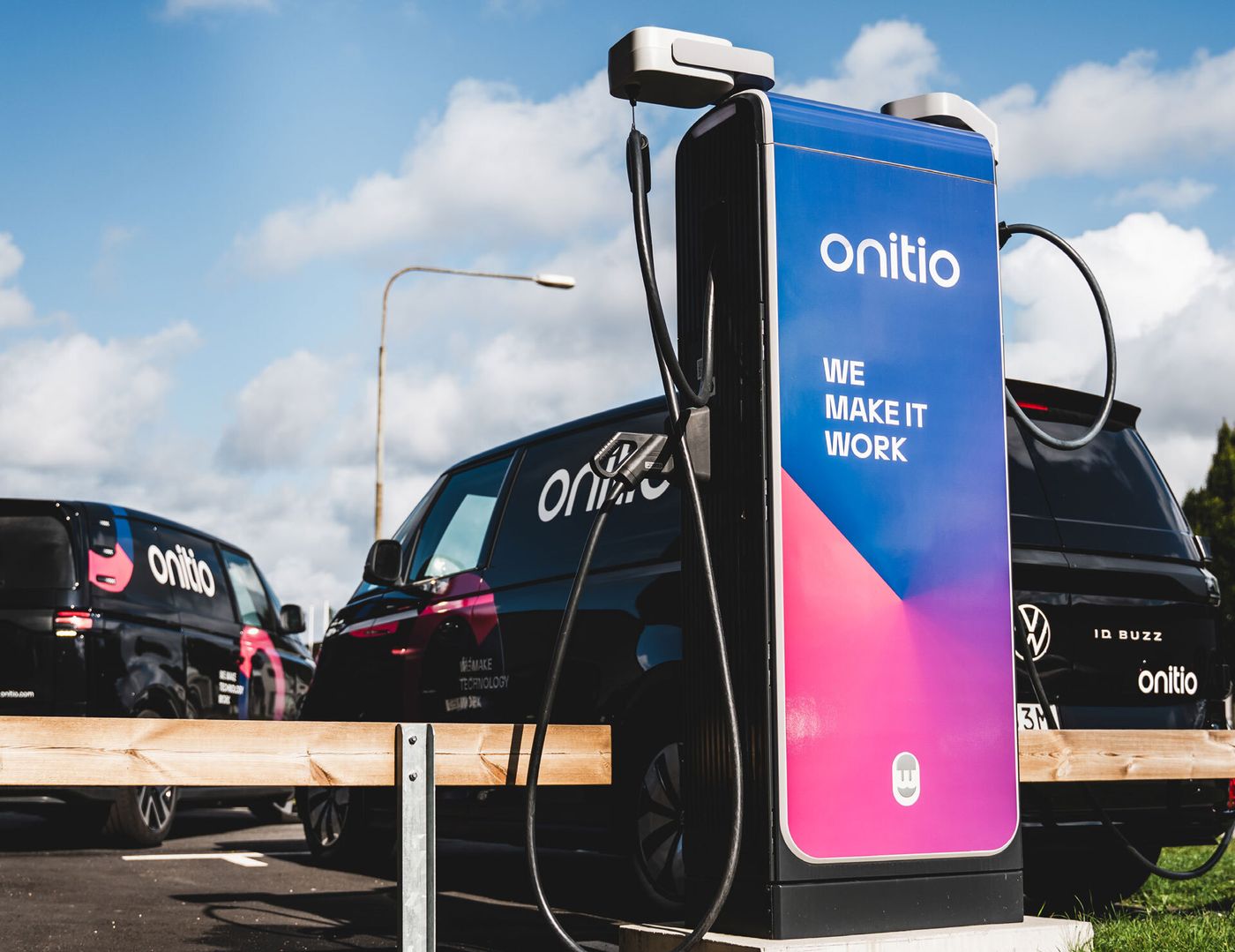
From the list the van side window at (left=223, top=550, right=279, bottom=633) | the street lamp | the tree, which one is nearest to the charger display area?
the van side window at (left=223, top=550, right=279, bottom=633)

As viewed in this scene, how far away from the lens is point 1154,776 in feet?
15.3

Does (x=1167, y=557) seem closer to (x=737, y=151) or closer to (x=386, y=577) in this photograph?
(x=737, y=151)

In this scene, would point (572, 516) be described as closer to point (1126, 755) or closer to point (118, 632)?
point (1126, 755)

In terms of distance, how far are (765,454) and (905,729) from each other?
0.81m

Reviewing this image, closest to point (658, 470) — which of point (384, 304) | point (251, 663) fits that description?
point (251, 663)

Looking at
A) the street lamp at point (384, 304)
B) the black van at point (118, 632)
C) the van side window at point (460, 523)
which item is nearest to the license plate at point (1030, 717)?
the van side window at point (460, 523)

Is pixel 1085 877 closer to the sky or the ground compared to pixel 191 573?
closer to the ground

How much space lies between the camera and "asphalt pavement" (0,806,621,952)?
5555 millimetres

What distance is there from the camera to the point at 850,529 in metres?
3.81

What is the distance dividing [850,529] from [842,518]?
0.04m

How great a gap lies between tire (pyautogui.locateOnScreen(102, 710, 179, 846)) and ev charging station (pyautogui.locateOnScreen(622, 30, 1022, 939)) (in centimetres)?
664

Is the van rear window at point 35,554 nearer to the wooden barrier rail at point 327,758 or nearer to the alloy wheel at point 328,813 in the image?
the alloy wheel at point 328,813

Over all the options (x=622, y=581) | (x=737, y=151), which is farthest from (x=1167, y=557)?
(x=737, y=151)

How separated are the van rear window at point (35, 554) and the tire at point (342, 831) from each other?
2098 mm
